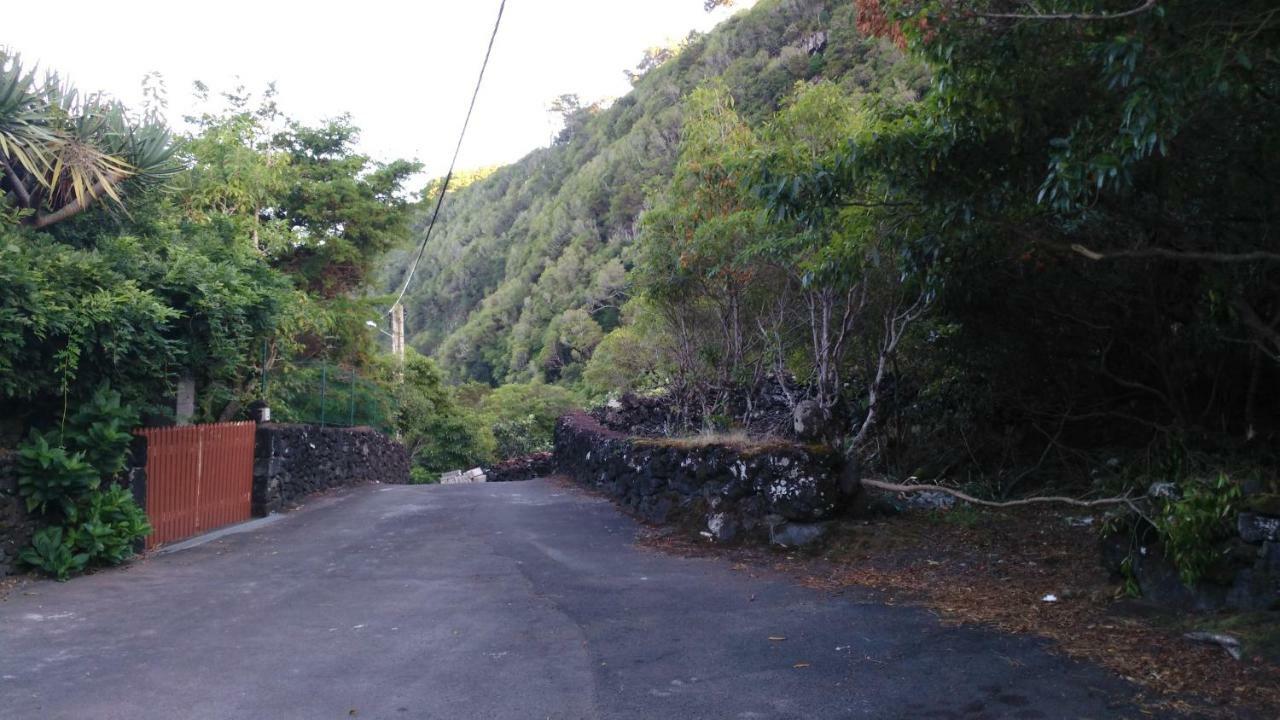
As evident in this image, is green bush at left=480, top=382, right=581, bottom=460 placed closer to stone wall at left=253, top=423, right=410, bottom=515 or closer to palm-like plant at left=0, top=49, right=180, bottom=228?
stone wall at left=253, top=423, right=410, bottom=515

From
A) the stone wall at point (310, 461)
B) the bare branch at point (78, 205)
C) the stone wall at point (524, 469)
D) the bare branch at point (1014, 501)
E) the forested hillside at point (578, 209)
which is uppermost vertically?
the forested hillside at point (578, 209)

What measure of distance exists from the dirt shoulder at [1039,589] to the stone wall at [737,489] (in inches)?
11.3

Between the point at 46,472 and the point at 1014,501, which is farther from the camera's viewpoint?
the point at 46,472

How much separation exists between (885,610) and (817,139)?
6625 mm

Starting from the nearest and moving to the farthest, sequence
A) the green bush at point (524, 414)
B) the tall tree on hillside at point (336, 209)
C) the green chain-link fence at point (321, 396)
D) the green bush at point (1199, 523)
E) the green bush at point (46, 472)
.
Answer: the green bush at point (1199, 523) → the green bush at point (46, 472) → the green chain-link fence at point (321, 396) → the tall tree on hillside at point (336, 209) → the green bush at point (524, 414)

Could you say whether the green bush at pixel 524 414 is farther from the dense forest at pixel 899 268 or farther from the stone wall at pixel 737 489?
the stone wall at pixel 737 489

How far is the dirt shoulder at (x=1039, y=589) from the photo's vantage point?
5305 millimetres

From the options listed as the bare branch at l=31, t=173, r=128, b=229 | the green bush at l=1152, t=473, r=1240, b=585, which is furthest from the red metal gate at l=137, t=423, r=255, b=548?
the green bush at l=1152, t=473, r=1240, b=585

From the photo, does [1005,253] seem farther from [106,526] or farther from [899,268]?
[106,526]

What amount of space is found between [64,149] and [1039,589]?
11.1 m

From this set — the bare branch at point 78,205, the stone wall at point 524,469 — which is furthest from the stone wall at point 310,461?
the bare branch at point 78,205

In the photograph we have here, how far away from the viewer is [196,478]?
13.0 meters

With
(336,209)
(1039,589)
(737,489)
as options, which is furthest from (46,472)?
(336,209)

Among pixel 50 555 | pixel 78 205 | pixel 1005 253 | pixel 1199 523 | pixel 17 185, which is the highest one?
pixel 17 185
